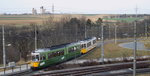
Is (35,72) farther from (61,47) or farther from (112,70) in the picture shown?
(112,70)

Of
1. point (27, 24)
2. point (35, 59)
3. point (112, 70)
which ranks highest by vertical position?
point (27, 24)

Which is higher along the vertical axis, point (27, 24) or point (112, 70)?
point (27, 24)

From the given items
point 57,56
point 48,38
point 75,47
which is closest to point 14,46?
point 48,38

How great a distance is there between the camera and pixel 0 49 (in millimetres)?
41062

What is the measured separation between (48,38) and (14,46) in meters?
7.75

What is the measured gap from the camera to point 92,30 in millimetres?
64812

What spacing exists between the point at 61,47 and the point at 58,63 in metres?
2.01

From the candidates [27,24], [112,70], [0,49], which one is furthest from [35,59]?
[27,24]

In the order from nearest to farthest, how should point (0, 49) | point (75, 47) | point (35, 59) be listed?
point (35, 59) → point (75, 47) → point (0, 49)

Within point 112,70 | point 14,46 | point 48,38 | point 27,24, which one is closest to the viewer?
point 112,70

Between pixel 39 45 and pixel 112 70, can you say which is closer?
pixel 112 70

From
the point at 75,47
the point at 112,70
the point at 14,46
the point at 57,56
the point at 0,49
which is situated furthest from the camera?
the point at 14,46

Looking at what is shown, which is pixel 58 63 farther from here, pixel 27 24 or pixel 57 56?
pixel 27 24

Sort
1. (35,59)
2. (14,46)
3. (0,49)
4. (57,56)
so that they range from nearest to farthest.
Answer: (35,59), (57,56), (0,49), (14,46)
